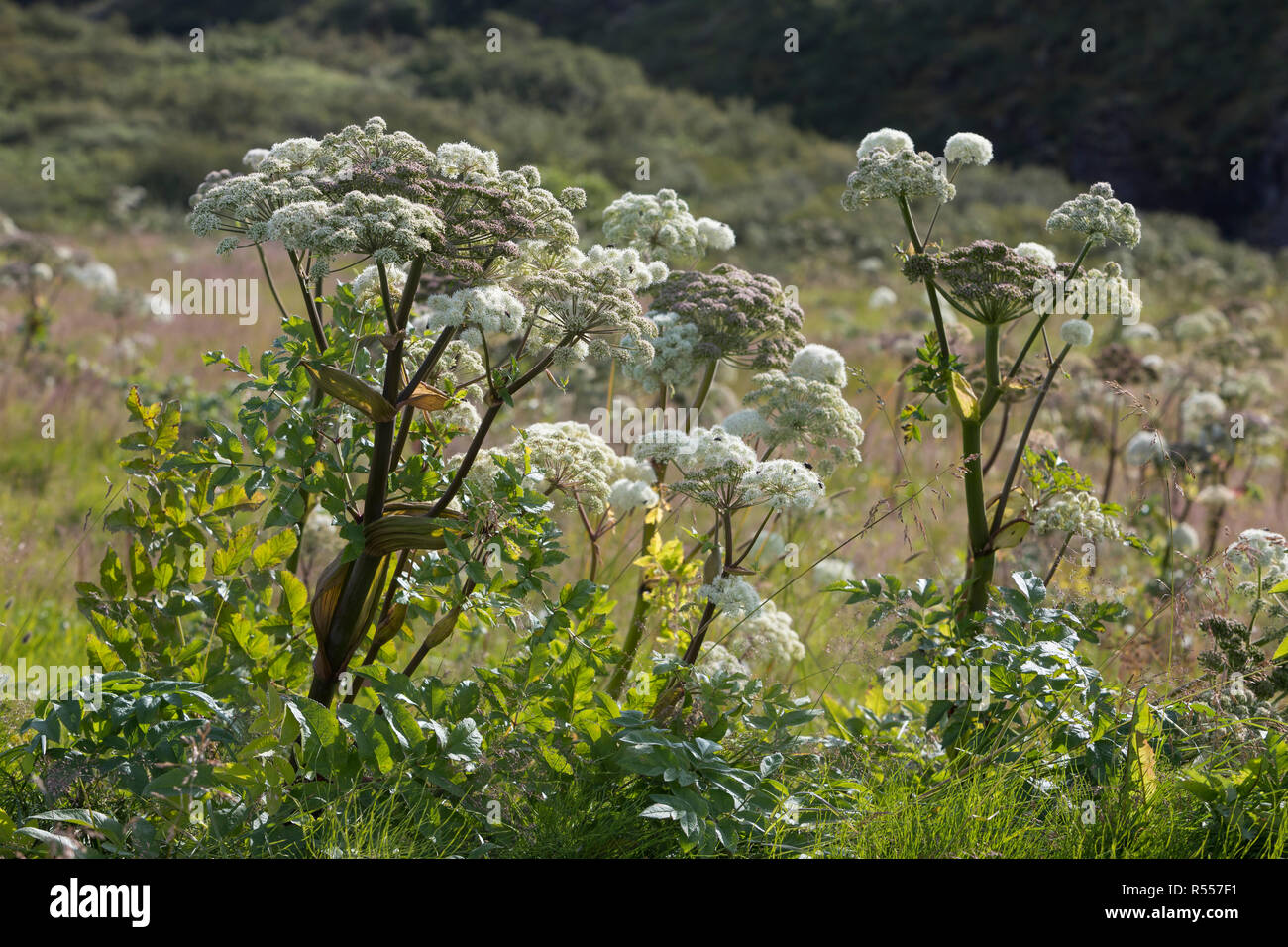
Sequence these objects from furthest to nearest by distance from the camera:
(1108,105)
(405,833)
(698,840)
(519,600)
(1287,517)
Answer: (1108,105) → (1287,517) → (519,600) → (405,833) → (698,840)

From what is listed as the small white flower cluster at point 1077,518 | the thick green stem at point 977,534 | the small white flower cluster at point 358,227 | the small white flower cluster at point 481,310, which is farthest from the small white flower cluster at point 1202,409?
the small white flower cluster at point 358,227

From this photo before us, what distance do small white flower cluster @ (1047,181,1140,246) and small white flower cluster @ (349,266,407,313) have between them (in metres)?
1.82

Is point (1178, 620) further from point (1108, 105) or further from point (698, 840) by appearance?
point (1108, 105)

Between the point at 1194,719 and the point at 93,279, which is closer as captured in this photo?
the point at 1194,719

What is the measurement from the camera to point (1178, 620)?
3.33 m

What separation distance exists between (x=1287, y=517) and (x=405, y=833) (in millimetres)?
6425

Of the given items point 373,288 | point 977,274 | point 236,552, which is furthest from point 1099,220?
point 236,552

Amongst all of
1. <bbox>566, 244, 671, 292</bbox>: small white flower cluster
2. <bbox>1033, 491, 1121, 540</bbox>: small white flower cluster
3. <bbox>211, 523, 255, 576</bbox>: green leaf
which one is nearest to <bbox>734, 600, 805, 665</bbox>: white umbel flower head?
<bbox>1033, 491, 1121, 540</bbox>: small white flower cluster

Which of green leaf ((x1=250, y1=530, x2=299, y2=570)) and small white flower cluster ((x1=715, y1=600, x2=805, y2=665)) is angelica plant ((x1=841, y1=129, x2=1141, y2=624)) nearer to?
small white flower cluster ((x1=715, y1=600, x2=805, y2=665))

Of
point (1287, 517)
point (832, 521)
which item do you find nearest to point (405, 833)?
point (832, 521)

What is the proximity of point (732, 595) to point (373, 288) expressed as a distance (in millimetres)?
1237

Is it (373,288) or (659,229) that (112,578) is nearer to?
(373,288)

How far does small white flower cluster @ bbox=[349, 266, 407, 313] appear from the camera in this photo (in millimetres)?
2889

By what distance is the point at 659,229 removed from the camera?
3.68 m
